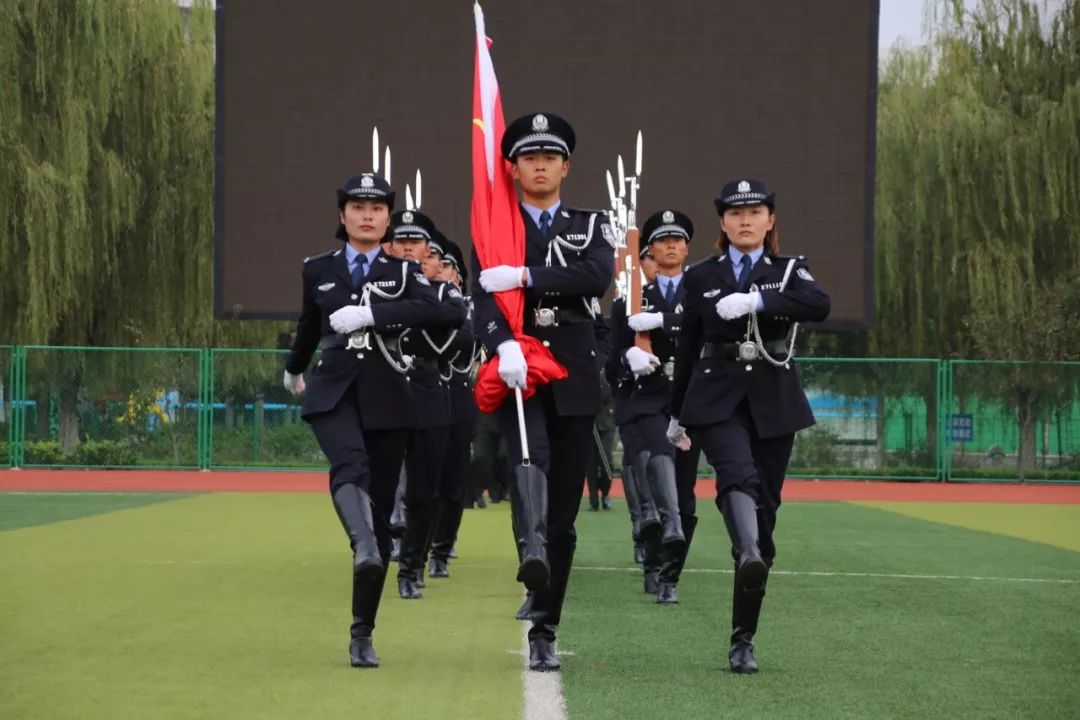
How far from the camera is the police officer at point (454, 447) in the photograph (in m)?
11.4

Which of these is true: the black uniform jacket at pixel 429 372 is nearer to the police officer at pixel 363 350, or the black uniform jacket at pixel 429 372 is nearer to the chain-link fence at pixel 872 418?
the police officer at pixel 363 350

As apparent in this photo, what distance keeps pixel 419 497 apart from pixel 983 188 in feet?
73.7

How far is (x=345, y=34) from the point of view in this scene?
23750mm

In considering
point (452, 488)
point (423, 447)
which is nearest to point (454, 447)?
point (452, 488)

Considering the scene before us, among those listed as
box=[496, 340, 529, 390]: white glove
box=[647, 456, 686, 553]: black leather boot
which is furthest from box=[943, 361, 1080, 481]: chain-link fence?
box=[496, 340, 529, 390]: white glove

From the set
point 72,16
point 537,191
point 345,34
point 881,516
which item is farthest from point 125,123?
point 537,191

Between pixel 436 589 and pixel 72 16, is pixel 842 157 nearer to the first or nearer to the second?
pixel 72 16

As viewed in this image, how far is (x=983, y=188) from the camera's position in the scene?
3097cm

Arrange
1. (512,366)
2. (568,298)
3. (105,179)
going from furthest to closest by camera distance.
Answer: (105,179) < (568,298) < (512,366)

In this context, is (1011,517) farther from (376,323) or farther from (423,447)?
(376,323)

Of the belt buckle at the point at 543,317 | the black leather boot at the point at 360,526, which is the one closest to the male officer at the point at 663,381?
the belt buckle at the point at 543,317

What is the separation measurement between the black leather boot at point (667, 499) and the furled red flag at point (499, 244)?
2.88m

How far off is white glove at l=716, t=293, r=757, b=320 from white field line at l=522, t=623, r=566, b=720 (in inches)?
61.9

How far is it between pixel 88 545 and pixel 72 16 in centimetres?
1699
